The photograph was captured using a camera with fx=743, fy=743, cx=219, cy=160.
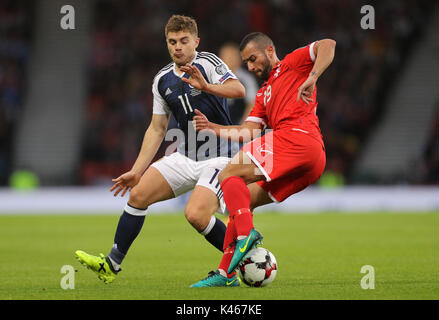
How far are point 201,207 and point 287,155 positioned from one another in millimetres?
894

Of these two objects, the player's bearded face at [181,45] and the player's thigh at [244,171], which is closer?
the player's thigh at [244,171]

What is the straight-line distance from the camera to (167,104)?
6648mm

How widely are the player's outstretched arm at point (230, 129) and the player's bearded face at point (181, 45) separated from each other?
54cm

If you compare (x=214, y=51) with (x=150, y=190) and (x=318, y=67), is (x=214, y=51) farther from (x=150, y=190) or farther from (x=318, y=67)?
(x=318, y=67)

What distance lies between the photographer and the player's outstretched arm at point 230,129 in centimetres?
584

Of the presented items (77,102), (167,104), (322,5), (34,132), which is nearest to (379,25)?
(322,5)

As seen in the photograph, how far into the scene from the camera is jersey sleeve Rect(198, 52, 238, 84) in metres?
6.21

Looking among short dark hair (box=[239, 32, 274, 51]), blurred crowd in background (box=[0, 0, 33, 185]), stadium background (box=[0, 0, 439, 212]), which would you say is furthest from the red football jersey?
blurred crowd in background (box=[0, 0, 33, 185])

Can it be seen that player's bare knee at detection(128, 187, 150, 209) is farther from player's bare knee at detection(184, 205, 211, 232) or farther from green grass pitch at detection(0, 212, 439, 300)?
green grass pitch at detection(0, 212, 439, 300)

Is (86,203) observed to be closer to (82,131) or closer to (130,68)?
(82,131)

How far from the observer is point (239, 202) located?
5.63 m

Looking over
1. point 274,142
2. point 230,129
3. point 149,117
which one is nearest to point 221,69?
point 230,129

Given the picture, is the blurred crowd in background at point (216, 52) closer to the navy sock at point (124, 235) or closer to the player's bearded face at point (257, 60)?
Result: the navy sock at point (124, 235)

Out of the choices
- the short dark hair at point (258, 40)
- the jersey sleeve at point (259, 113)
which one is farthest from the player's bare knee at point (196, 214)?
the short dark hair at point (258, 40)
